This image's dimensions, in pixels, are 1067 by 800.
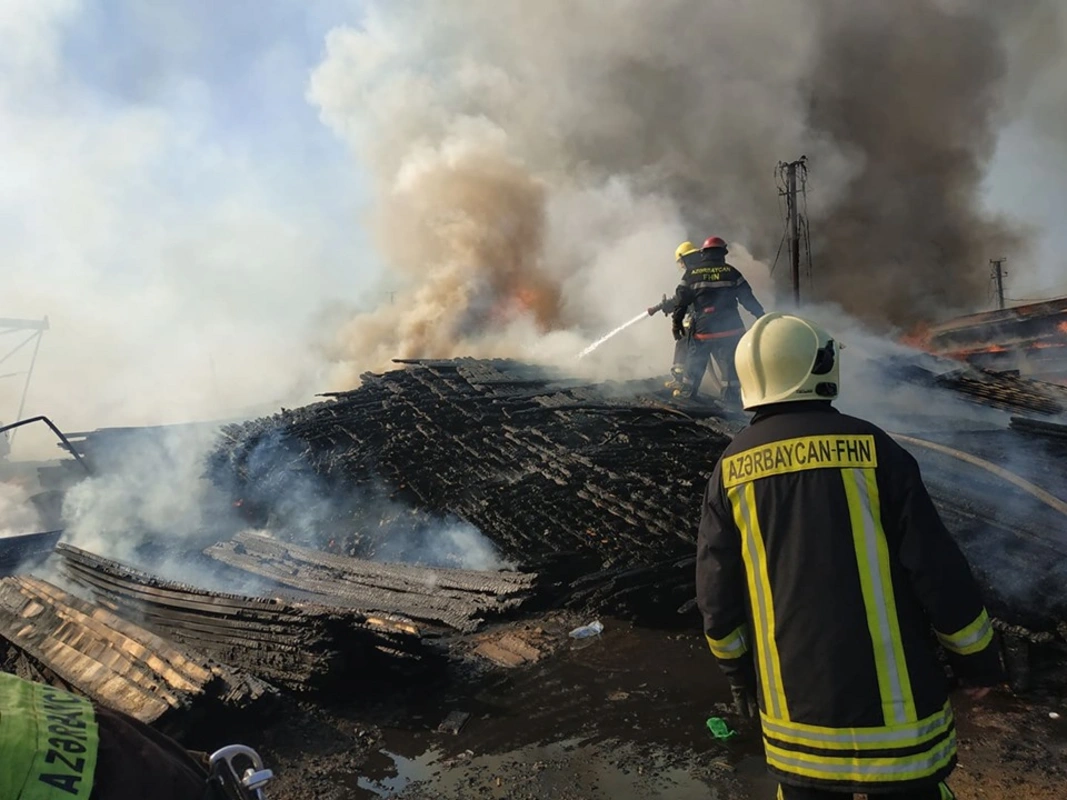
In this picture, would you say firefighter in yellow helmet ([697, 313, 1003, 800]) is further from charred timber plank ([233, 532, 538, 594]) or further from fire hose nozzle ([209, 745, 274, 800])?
charred timber plank ([233, 532, 538, 594])

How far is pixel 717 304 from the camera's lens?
8281 millimetres

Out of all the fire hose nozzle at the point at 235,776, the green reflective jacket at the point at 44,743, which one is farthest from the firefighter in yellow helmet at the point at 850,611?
the green reflective jacket at the point at 44,743

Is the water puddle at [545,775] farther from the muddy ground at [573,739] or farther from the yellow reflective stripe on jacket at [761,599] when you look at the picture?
the yellow reflective stripe on jacket at [761,599]

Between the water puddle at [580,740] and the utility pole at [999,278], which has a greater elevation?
the utility pole at [999,278]

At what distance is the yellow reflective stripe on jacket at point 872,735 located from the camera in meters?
1.96

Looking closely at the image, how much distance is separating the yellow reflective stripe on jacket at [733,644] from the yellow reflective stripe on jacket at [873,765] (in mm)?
338

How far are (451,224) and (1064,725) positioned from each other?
65.1ft

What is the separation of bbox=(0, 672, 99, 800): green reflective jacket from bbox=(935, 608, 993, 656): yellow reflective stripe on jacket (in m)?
2.12

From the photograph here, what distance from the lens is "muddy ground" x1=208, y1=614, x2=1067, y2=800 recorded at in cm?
379

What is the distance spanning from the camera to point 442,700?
16.3ft

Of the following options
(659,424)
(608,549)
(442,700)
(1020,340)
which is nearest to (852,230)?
(1020,340)

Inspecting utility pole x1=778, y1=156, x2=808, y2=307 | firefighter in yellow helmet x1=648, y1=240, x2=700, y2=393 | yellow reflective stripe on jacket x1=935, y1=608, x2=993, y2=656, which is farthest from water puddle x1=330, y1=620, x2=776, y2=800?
utility pole x1=778, y1=156, x2=808, y2=307

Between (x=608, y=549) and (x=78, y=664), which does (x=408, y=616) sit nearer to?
(x=608, y=549)

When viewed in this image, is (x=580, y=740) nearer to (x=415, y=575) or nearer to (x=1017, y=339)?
(x=415, y=575)
